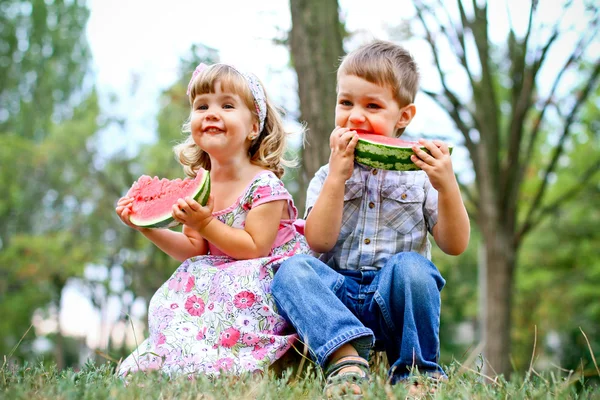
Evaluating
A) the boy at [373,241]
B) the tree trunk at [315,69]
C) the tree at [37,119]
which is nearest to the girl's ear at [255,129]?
the boy at [373,241]

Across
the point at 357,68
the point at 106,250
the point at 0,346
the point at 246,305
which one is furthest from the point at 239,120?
the point at 0,346

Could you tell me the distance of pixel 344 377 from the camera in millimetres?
2848

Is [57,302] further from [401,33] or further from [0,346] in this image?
[401,33]

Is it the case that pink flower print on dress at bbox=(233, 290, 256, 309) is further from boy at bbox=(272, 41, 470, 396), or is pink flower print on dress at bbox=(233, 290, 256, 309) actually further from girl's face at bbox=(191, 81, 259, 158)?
girl's face at bbox=(191, 81, 259, 158)

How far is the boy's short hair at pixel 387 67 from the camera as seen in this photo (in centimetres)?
361

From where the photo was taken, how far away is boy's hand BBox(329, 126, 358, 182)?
3.47 metres

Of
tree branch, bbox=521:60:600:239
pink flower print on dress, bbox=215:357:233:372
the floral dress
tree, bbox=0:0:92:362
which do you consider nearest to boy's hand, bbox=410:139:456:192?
the floral dress

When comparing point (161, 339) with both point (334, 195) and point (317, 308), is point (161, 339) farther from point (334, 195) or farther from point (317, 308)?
point (334, 195)

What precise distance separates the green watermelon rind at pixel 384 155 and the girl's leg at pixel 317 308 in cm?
64

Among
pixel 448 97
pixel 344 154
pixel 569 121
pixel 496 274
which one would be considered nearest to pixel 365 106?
pixel 344 154

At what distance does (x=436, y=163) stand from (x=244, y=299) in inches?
50.2

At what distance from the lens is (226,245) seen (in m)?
3.55

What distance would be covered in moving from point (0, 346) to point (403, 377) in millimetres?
30711

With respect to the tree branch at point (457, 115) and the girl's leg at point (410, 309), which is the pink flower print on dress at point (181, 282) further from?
the tree branch at point (457, 115)
